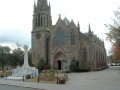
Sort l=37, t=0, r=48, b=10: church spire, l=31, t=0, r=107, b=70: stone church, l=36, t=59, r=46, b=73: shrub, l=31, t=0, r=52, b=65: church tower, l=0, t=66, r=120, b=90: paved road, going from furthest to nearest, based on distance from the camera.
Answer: l=37, t=0, r=48, b=10: church spire < l=31, t=0, r=52, b=65: church tower < l=31, t=0, r=107, b=70: stone church < l=36, t=59, r=46, b=73: shrub < l=0, t=66, r=120, b=90: paved road

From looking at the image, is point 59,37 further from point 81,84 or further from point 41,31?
point 81,84

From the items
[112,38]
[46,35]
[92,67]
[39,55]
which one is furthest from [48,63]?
[112,38]

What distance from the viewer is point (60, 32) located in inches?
2357

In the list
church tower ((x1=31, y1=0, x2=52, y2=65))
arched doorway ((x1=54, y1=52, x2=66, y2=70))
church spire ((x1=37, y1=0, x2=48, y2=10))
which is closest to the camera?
arched doorway ((x1=54, y1=52, x2=66, y2=70))

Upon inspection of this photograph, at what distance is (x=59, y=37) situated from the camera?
198 ft

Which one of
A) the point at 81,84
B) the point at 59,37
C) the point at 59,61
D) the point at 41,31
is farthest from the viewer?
the point at 41,31

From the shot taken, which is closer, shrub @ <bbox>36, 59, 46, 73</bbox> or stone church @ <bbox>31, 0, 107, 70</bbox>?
shrub @ <bbox>36, 59, 46, 73</bbox>

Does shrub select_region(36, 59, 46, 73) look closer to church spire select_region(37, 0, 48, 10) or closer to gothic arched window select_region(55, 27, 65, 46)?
gothic arched window select_region(55, 27, 65, 46)

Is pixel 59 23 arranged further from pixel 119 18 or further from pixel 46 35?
pixel 119 18

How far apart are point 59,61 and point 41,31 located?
9.30 m

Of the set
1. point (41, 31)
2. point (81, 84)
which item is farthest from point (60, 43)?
point (81, 84)

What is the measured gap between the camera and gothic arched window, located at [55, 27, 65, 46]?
196ft

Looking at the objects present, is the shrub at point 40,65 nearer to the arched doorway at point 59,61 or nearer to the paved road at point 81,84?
the arched doorway at point 59,61

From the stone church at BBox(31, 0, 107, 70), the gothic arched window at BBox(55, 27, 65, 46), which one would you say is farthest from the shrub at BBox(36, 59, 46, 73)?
the gothic arched window at BBox(55, 27, 65, 46)
